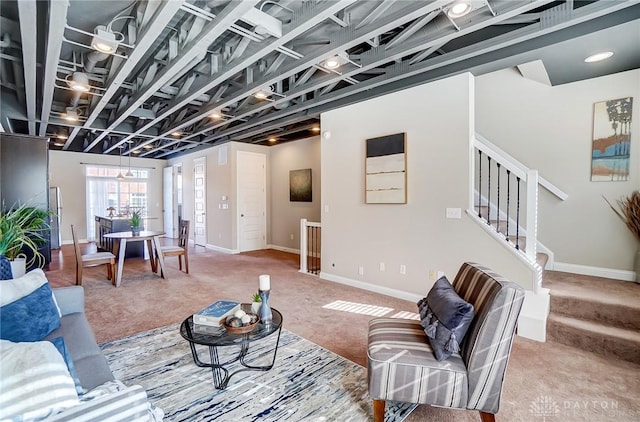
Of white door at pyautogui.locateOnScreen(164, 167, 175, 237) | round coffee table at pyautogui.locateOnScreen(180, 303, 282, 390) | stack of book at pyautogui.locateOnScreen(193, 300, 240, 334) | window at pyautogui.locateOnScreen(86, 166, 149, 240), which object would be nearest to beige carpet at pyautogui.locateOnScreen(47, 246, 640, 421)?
round coffee table at pyautogui.locateOnScreen(180, 303, 282, 390)

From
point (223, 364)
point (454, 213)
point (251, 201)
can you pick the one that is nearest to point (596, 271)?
point (454, 213)

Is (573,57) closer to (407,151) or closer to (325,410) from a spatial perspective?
(407,151)

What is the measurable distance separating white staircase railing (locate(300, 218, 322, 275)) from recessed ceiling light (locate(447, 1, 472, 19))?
376 centimetres

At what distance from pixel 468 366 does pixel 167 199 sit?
10526 mm

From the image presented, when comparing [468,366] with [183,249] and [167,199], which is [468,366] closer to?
[183,249]

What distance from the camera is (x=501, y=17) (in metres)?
2.36

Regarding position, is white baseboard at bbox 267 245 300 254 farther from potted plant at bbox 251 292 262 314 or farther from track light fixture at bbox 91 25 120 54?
track light fixture at bbox 91 25 120 54

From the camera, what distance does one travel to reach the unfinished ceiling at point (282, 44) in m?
2.38

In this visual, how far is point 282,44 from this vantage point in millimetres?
2758

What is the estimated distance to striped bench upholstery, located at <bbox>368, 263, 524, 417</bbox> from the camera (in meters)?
1.57

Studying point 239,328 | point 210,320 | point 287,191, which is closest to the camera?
point 239,328

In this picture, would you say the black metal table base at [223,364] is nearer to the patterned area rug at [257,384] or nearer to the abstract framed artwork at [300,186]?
the patterned area rug at [257,384]

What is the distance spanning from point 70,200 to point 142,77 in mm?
7117

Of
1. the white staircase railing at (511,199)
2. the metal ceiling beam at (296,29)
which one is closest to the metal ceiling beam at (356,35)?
the metal ceiling beam at (296,29)
